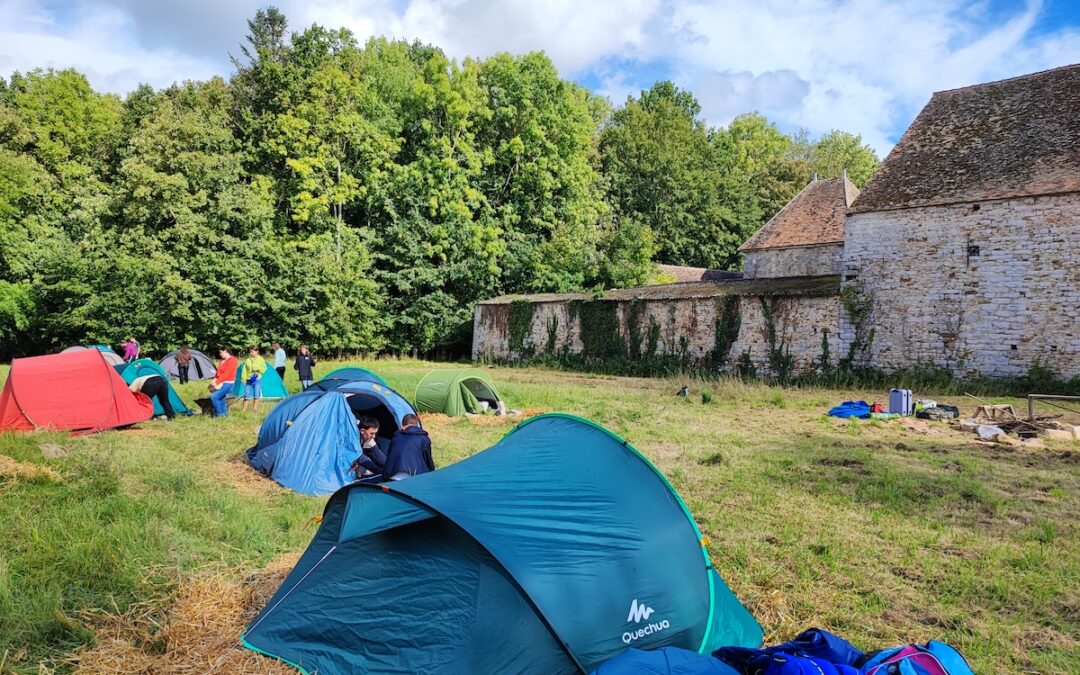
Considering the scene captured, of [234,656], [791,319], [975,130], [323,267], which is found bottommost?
[234,656]

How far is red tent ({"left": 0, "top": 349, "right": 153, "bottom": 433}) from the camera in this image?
10.9 metres

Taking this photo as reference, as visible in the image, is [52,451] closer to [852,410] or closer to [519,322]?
[852,410]

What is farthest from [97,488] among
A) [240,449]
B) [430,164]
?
[430,164]

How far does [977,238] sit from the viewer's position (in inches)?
724

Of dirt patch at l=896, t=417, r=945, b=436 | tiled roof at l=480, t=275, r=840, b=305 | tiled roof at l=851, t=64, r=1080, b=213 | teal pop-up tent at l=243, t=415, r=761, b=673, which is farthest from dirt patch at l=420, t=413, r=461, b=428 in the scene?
tiled roof at l=851, t=64, r=1080, b=213

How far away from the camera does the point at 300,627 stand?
4.24 m

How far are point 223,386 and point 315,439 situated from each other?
575 centimetres

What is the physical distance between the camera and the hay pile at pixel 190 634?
4078 millimetres

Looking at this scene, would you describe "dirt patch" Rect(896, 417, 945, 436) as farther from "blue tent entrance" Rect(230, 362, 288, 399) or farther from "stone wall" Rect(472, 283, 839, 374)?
"blue tent entrance" Rect(230, 362, 288, 399)

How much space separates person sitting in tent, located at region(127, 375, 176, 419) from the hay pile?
8.55m

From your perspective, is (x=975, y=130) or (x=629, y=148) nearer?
(x=975, y=130)

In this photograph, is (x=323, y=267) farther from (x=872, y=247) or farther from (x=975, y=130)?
(x=975, y=130)

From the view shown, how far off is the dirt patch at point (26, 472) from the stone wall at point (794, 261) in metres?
27.0

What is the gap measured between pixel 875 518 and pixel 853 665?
3.73 meters
